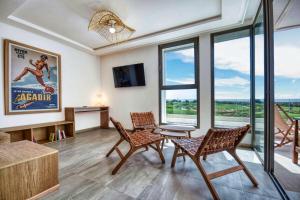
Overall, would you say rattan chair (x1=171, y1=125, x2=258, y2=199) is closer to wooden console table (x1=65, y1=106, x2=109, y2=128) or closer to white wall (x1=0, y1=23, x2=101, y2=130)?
wooden console table (x1=65, y1=106, x2=109, y2=128)

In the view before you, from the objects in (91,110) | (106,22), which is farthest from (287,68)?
(91,110)

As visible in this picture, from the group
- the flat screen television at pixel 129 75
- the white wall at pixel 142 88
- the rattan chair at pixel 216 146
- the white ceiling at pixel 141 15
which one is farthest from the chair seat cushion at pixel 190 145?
the flat screen television at pixel 129 75

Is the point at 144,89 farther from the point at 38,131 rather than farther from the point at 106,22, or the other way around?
the point at 38,131

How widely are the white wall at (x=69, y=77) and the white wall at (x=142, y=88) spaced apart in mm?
453

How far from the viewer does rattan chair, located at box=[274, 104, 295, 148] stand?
2074 mm

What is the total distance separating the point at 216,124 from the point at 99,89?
3996 mm

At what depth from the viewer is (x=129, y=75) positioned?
15.0 ft

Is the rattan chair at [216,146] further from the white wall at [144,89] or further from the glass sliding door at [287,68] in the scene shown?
the white wall at [144,89]

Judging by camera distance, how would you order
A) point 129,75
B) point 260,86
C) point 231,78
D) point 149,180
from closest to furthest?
1. point 149,180
2. point 260,86
3. point 231,78
4. point 129,75

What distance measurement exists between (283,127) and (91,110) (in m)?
4.59

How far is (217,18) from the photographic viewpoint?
9.49ft

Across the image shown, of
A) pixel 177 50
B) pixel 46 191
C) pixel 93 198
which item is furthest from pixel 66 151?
pixel 177 50

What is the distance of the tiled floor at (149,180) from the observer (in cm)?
155

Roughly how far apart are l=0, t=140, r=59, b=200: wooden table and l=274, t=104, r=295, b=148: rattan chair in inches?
116
